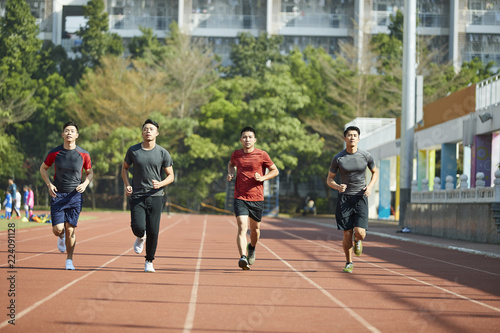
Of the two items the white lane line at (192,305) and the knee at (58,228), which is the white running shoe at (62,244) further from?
the white lane line at (192,305)

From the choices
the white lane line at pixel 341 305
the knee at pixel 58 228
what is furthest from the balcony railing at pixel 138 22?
the knee at pixel 58 228

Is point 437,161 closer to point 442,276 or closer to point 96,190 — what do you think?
point 96,190

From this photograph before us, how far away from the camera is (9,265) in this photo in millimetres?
12250

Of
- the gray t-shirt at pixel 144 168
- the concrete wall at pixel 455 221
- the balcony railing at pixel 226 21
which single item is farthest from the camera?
the balcony railing at pixel 226 21

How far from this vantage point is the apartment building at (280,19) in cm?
7538

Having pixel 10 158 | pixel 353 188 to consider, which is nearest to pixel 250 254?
pixel 353 188

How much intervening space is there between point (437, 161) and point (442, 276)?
4266 cm

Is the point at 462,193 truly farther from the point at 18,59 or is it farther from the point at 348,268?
the point at 18,59

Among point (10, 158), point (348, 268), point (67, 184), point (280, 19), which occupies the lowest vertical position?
point (348, 268)

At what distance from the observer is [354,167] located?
1167 cm

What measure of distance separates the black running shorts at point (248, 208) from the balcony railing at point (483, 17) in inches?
2641

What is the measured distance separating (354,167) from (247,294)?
326 centimetres

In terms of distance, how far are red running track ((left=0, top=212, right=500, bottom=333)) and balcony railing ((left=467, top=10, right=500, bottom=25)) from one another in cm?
6234

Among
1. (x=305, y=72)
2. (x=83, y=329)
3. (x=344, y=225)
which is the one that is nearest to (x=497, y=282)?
(x=344, y=225)
